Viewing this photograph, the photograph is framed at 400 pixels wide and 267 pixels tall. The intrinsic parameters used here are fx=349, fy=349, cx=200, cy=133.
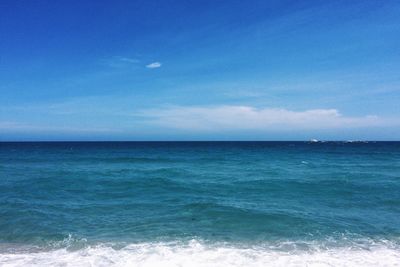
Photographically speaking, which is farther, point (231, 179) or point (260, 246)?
point (231, 179)

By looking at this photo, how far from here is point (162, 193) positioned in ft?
65.7

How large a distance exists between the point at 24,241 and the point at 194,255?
18.8ft

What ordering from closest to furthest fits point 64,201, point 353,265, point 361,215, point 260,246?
1. point 353,265
2. point 260,246
3. point 361,215
4. point 64,201

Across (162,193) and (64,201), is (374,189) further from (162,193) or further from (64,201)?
(64,201)

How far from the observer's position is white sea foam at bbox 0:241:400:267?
9430mm

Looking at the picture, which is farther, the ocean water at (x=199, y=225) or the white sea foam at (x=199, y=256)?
the ocean water at (x=199, y=225)

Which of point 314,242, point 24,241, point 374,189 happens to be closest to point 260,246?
point 314,242

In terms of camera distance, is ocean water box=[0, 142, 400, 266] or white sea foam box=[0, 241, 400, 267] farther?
ocean water box=[0, 142, 400, 266]

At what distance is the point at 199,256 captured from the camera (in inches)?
395

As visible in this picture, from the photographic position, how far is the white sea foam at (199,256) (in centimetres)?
943

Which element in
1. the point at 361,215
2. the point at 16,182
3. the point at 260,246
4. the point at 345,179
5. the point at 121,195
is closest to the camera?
the point at 260,246

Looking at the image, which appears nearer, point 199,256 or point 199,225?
point 199,256

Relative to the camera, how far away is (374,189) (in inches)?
847

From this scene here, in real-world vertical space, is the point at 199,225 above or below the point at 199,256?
above
